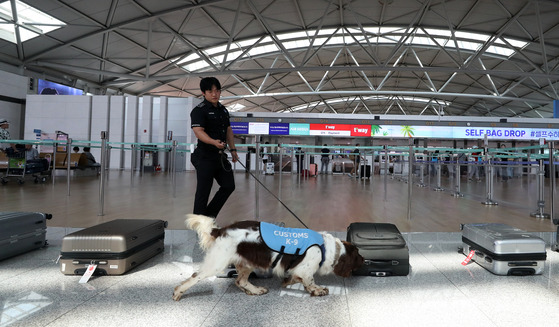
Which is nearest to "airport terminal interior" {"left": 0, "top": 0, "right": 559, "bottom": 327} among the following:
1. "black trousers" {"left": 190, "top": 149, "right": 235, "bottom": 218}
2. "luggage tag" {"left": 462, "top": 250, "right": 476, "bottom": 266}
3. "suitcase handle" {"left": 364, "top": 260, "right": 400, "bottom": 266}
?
"luggage tag" {"left": 462, "top": 250, "right": 476, "bottom": 266}

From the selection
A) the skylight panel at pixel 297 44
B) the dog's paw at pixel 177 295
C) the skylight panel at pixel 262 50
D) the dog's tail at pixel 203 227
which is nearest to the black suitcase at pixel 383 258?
the dog's tail at pixel 203 227

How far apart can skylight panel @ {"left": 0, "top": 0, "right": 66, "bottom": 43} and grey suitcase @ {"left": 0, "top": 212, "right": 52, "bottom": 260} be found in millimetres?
13854

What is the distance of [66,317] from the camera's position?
1.53 meters

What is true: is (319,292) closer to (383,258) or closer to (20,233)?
(383,258)

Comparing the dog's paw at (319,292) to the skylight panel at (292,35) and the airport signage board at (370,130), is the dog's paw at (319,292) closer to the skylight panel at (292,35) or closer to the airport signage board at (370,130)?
the airport signage board at (370,130)

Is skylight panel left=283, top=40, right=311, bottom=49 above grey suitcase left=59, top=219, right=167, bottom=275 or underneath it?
above

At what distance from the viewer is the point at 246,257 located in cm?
185

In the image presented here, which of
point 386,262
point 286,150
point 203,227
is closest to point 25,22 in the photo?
point 286,150

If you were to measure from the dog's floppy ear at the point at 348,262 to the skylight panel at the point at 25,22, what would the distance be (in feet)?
51.9

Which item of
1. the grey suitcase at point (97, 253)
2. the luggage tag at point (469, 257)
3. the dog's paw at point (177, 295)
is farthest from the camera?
the luggage tag at point (469, 257)

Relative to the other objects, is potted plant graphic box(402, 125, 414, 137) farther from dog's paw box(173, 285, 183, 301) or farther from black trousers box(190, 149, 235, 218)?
dog's paw box(173, 285, 183, 301)

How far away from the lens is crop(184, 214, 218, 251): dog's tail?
1.85 meters

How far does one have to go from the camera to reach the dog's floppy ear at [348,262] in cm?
201

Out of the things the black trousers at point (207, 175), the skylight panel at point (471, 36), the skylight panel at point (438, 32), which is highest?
the skylight panel at point (438, 32)
